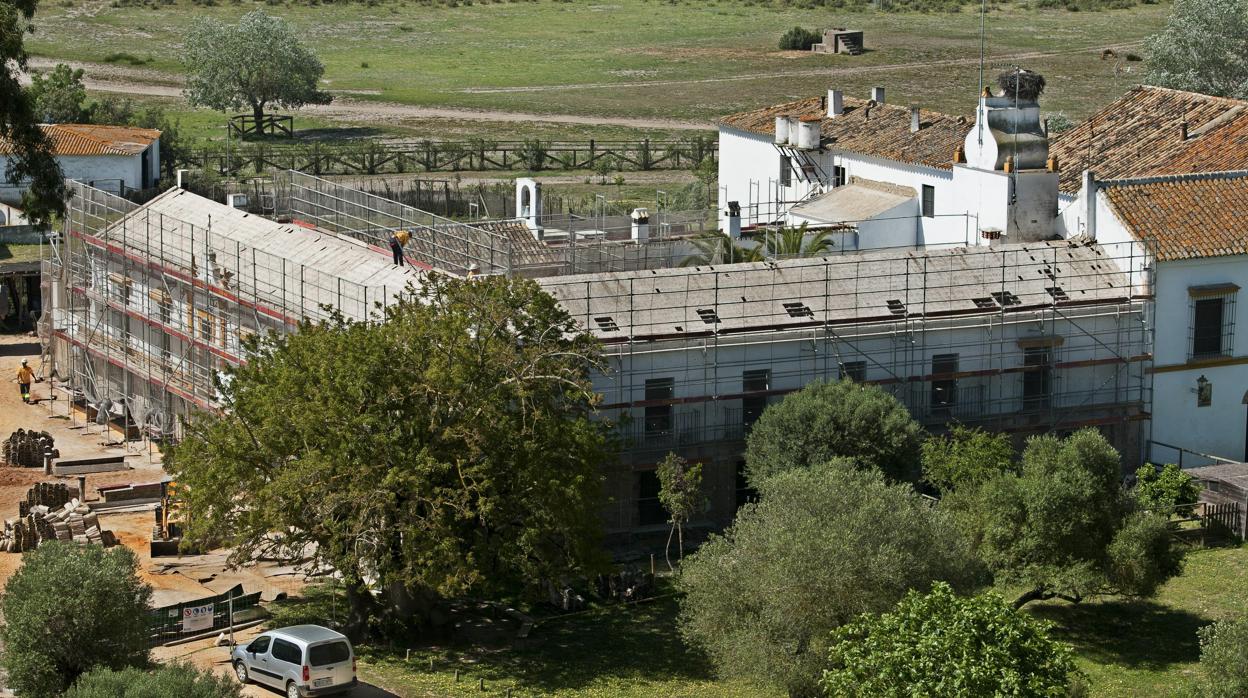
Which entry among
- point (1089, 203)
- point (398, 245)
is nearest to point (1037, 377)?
point (1089, 203)

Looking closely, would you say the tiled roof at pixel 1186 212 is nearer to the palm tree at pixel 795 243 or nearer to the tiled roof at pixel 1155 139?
the tiled roof at pixel 1155 139

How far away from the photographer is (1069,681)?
32781mm

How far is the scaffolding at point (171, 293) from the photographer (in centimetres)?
5191

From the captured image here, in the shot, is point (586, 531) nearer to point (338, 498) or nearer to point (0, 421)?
point (338, 498)

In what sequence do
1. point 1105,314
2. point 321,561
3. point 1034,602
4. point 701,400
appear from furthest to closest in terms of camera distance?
point 1105,314 < point 701,400 < point 1034,602 < point 321,561

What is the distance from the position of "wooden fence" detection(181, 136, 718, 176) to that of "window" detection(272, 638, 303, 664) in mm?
57986

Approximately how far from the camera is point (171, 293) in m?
56.3

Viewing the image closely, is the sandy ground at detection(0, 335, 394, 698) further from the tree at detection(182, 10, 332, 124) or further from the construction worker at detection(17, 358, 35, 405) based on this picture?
the tree at detection(182, 10, 332, 124)

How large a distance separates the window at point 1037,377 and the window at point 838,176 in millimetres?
15739

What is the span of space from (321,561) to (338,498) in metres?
3.13

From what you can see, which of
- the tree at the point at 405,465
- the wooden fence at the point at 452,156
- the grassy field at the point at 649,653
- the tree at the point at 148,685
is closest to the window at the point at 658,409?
the grassy field at the point at 649,653

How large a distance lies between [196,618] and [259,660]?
384cm

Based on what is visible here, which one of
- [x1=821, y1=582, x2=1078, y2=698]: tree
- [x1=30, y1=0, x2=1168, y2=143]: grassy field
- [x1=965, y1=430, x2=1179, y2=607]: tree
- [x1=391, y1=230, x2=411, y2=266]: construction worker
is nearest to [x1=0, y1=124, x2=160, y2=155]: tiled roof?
[x1=30, y1=0, x2=1168, y2=143]: grassy field

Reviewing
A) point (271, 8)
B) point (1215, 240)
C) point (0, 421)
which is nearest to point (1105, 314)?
point (1215, 240)
